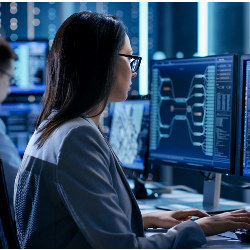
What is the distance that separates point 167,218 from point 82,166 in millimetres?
504

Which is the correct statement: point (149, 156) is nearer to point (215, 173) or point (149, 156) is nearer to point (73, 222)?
Result: point (215, 173)

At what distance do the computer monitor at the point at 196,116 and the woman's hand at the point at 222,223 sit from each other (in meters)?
0.35

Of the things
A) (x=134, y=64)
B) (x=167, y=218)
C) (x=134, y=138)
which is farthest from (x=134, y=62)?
(x=134, y=138)

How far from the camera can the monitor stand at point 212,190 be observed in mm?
1970

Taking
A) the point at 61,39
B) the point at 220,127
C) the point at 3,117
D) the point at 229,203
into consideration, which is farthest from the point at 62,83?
the point at 3,117

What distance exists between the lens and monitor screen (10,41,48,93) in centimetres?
323

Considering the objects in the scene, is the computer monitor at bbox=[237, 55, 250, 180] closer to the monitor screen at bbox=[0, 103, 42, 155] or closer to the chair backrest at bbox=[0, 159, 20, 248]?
the chair backrest at bbox=[0, 159, 20, 248]

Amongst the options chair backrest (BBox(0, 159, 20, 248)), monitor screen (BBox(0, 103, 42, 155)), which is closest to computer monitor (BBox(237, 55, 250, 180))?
chair backrest (BBox(0, 159, 20, 248))

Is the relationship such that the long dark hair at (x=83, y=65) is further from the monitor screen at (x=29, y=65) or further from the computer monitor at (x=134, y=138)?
the monitor screen at (x=29, y=65)

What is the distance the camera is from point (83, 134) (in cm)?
121

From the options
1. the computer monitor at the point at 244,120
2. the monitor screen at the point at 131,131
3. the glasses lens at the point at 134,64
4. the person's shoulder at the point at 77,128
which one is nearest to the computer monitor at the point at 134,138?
the monitor screen at the point at 131,131

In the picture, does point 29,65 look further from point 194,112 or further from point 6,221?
point 6,221

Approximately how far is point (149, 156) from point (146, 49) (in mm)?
1655

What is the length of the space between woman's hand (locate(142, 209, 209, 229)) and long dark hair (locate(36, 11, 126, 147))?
1.38 feet
